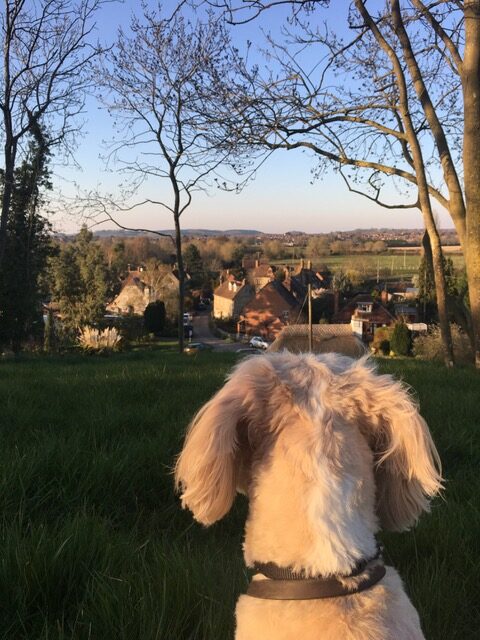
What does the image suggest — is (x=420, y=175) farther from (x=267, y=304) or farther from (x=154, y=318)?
(x=267, y=304)

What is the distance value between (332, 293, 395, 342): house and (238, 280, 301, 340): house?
Result: 5.73 meters

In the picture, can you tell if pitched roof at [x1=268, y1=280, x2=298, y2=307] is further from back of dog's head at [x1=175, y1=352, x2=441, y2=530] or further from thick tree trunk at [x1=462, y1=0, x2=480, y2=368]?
back of dog's head at [x1=175, y1=352, x2=441, y2=530]

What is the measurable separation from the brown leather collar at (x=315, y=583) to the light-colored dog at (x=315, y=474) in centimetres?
1

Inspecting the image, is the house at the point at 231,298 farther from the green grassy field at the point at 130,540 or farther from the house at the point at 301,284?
the green grassy field at the point at 130,540

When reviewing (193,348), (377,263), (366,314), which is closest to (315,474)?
(193,348)

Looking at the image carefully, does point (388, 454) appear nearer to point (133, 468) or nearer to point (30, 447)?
point (133, 468)

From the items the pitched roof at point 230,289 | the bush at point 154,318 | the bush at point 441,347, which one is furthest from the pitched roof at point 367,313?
the bush at point 441,347

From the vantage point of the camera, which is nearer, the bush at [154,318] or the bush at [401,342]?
the bush at [401,342]

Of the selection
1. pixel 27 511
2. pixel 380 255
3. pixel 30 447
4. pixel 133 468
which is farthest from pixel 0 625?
pixel 380 255

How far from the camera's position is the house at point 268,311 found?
60.3 metres

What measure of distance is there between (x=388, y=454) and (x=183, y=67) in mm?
17459

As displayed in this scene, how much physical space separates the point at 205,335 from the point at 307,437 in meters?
66.9

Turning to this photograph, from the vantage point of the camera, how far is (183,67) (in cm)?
1647

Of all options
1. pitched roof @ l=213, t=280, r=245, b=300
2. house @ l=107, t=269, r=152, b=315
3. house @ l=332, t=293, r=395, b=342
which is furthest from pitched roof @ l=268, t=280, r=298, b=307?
house @ l=107, t=269, r=152, b=315
